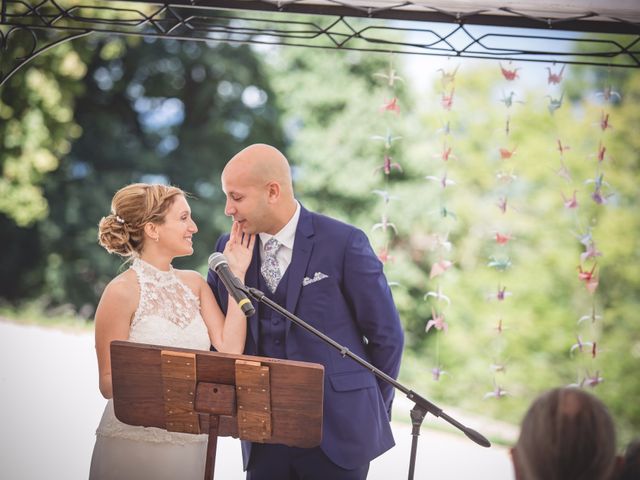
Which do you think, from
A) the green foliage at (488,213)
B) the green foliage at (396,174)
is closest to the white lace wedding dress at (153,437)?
the green foliage at (396,174)

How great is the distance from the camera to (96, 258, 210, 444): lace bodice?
11.1 feet

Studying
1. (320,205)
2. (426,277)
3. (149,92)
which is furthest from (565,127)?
(149,92)

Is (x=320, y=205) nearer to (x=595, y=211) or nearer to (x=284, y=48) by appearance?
(x=284, y=48)

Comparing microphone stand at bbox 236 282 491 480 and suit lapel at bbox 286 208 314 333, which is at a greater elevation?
suit lapel at bbox 286 208 314 333

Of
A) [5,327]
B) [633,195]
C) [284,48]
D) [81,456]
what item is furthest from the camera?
[284,48]

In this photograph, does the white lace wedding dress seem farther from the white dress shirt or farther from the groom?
the white dress shirt

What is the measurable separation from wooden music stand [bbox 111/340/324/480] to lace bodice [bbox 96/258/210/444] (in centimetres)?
69

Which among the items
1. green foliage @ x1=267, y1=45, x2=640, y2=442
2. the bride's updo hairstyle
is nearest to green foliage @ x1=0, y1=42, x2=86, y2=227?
A: green foliage @ x1=267, y1=45, x2=640, y2=442

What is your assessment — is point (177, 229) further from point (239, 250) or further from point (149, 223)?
point (239, 250)

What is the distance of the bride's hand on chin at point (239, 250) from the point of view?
134 inches

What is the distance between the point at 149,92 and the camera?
14.9 metres

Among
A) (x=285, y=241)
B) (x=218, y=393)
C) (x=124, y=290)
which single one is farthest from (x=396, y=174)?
(x=218, y=393)

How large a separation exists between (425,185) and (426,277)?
1.56 m

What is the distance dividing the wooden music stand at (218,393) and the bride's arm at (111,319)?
542 mm
